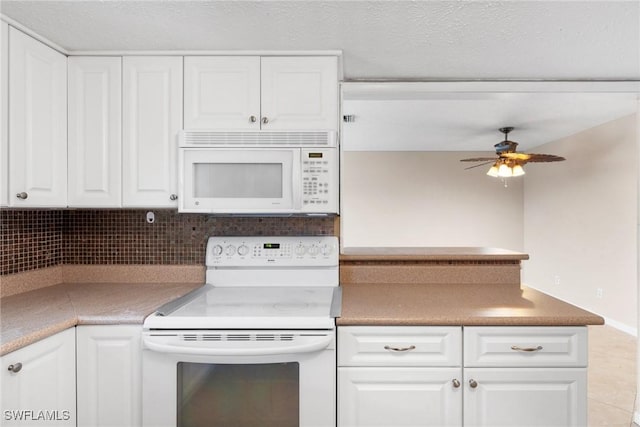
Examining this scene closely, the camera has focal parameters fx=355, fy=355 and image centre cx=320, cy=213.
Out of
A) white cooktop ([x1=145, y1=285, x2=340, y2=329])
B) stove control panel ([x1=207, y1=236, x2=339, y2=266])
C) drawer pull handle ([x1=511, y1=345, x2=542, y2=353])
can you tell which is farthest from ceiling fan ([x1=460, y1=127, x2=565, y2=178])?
white cooktop ([x1=145, y1=285, x2=340, y2=329])

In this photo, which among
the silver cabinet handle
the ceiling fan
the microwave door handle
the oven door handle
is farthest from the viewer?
the ceiling fan

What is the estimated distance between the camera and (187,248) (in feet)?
6.70

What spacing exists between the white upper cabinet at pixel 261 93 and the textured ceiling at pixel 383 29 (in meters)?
0.08

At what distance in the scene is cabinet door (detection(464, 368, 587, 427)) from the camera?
4.59 ft

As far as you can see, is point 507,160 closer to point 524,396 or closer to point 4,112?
point 524,396

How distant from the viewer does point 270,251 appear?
6.39 feet

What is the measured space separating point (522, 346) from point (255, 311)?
3.53 ft

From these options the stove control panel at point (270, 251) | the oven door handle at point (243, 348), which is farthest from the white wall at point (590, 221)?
the oven door handle at point (243, 348)

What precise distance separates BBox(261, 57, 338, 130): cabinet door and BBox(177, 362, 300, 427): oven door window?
3.57 ft

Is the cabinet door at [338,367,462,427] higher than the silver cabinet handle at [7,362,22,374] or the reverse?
the reverse

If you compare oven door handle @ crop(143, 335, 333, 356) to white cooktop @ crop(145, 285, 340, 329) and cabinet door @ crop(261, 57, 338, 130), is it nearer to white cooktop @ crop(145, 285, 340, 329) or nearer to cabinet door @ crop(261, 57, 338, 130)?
white cooktop @ crop(145, 285, 340, 329)

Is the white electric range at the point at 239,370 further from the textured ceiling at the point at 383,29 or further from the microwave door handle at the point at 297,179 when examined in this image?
the textured ceiling at the point at 383,29

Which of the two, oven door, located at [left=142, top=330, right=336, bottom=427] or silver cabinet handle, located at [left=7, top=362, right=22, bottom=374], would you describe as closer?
silver cabinet handle, located at [left=7, top=362, right=22, bottom=374]

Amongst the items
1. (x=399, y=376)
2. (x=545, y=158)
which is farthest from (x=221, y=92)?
(x=545, y=158)
